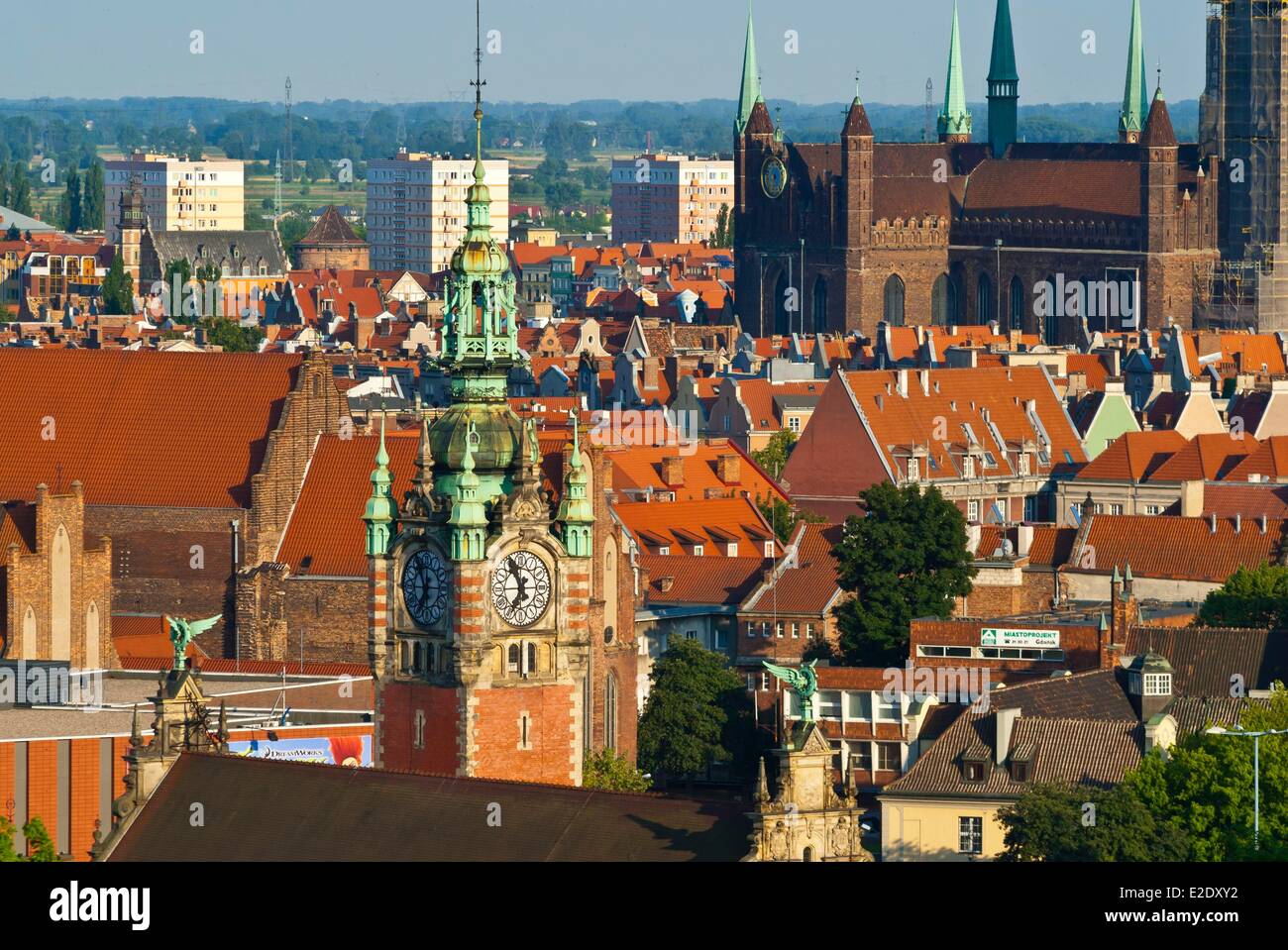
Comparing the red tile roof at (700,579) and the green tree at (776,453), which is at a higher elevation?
the green tree at (776,453)

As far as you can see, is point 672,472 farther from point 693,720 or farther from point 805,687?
point 805,687

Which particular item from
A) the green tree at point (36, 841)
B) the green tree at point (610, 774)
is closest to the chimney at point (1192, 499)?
the green tree at point (610, 774)

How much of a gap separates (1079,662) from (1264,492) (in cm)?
3039

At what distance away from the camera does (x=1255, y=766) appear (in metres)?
58.4

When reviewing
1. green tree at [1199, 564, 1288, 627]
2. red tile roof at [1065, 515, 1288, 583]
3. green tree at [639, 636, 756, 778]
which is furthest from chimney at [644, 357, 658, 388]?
green tree at [639, 636, 756, 778]

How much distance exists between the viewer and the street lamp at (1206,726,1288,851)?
189 ft

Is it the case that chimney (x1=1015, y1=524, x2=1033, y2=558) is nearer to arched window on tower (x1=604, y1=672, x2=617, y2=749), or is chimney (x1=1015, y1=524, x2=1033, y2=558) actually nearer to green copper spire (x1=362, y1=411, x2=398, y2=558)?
arched window on tower (x1=604, y1=672, x2=617, y2=749)

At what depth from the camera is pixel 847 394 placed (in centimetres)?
12281

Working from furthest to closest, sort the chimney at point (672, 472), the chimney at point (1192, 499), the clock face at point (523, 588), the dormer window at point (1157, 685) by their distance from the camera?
the chimney at point (1192, 499), the chimney at point (672, 472), the dormer window at point (1157, 685), the clock face at point (523, 588)

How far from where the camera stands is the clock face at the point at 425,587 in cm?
6166

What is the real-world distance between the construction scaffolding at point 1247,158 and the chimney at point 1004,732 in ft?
380

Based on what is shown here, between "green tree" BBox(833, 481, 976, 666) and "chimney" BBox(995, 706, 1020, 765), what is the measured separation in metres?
16.4

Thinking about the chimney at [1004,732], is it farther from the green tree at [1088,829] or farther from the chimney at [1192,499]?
the chimney at [1192,499]
